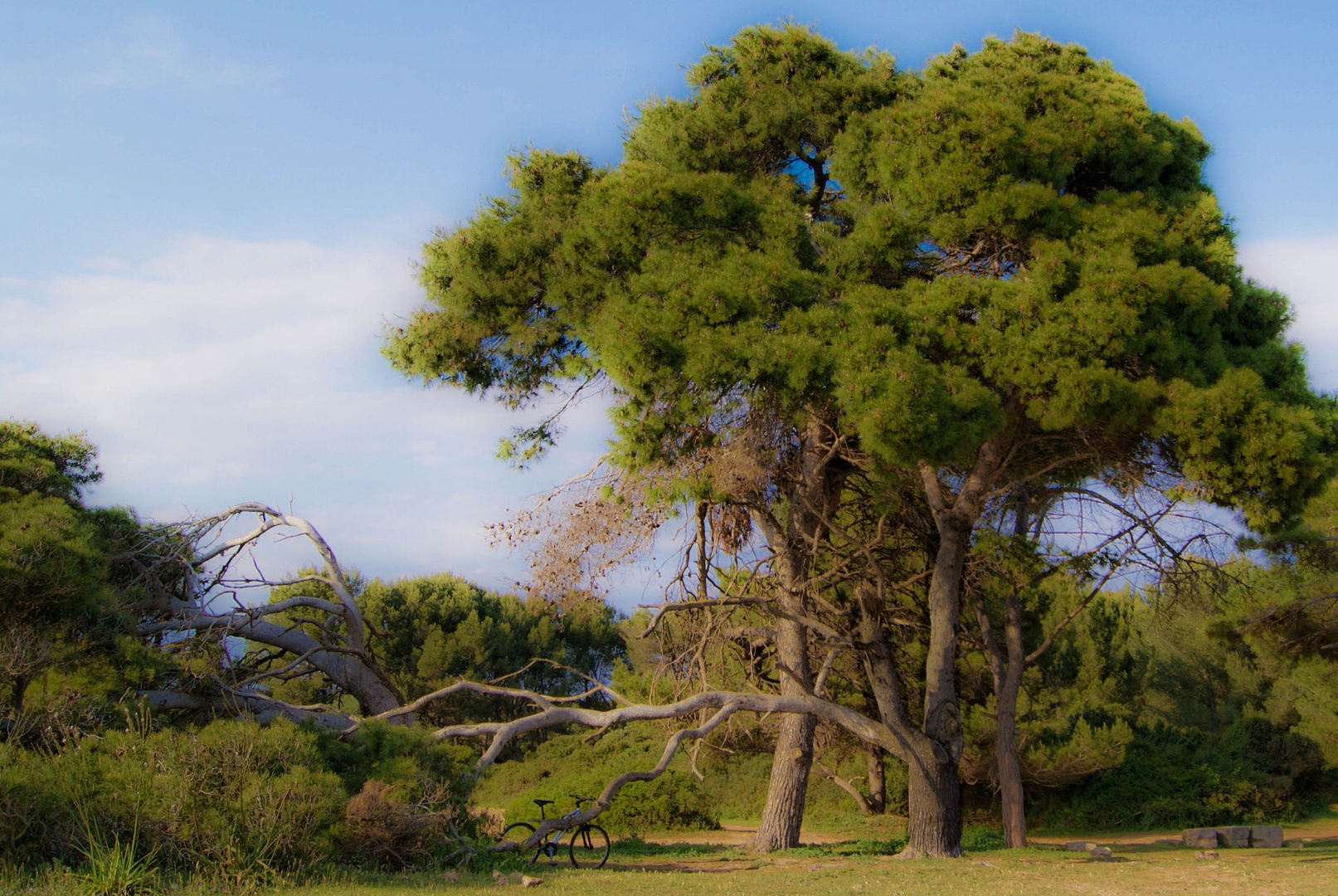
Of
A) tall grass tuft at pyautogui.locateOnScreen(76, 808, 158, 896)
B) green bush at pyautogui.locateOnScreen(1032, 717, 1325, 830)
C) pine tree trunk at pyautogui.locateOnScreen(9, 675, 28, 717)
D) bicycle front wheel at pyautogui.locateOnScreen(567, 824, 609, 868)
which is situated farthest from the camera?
green bush at pyautogui.locateOnScreen(1032, 717, 1325, 830)

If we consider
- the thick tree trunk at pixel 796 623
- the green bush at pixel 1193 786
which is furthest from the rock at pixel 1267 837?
the thick tree trunk at pixel 796 623

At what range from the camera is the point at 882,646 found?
43.5 feet

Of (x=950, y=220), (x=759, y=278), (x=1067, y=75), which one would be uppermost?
(x=1067, y=75)

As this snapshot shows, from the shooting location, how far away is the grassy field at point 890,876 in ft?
26.8

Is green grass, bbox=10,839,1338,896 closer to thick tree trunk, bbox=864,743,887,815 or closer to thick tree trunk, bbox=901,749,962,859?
thick tree trunk, bbox=901,749,962,859

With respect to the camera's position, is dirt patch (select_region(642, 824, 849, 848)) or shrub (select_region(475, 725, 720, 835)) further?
shrub (select_region(475, 725, 720, 835))

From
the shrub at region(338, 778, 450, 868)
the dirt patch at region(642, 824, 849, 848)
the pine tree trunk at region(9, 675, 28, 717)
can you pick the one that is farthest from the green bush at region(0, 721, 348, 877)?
the dirt patch at region(642, 824, 849, 848)

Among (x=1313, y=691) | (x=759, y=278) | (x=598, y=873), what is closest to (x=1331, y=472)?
(x=759, y=278)

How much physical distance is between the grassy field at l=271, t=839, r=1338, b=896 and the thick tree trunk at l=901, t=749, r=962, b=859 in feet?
1.14

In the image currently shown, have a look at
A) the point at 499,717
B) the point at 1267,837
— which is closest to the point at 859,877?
the point at 1267,837

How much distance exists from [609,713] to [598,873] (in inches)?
76.6

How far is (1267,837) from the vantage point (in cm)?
1484

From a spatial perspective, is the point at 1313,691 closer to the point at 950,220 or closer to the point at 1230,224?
the point at 1230,224

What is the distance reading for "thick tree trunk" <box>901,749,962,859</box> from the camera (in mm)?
12039
